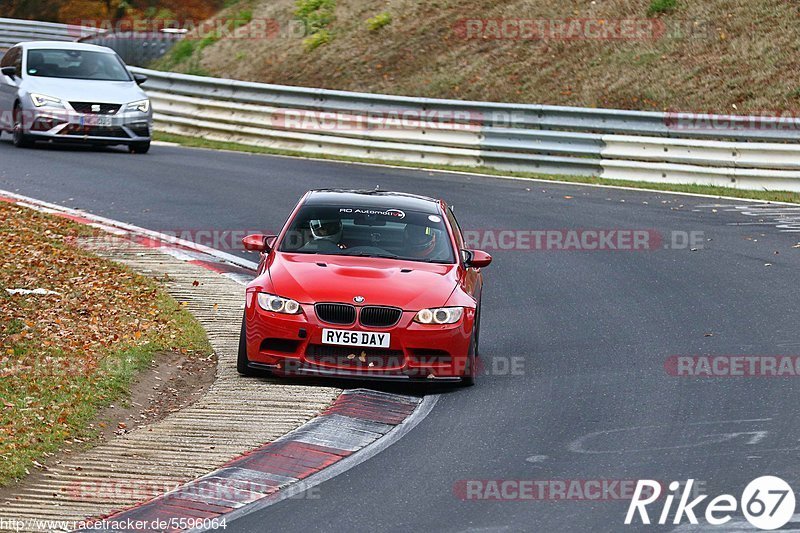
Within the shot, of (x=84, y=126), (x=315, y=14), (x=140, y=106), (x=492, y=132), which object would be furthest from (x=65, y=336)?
(x=315, y=14)

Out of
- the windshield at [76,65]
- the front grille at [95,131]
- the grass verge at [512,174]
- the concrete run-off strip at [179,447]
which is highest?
the windshield at [76,65]

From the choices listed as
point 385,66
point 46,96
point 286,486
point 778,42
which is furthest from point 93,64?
point 286,486

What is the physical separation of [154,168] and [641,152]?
7.89 metres

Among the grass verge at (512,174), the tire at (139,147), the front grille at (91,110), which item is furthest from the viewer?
the tire at (139,147)

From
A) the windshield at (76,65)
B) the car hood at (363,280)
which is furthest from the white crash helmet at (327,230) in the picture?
the windshield at (76,65)

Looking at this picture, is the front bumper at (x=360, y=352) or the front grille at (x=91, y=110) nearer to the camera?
the front bumper at (x=360, y=352)

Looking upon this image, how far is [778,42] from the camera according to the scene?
85.1 ft

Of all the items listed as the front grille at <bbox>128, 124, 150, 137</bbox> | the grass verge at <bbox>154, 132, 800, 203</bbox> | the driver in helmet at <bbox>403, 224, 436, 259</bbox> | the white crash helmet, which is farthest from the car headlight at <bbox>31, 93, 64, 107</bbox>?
the driver in helmet at <bbox>403, 224, 436, 259</bbox>

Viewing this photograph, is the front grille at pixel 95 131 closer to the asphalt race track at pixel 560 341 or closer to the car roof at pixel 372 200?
the asphalt race track at pixel 560 341

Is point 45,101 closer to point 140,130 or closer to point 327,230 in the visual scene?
point 140,130

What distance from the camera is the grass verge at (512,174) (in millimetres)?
20703

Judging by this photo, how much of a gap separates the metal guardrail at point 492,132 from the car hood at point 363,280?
1156cm

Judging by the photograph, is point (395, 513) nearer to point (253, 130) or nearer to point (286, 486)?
point (286, 486)

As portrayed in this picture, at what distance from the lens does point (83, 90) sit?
2306 cm
